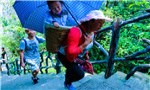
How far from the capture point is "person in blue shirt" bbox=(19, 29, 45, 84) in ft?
18.4

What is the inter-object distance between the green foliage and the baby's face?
3.78m

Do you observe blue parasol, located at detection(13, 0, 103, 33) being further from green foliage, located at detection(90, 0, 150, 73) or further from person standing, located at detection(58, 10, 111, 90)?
green foliage, located at detection(90, 0, 150, 73)

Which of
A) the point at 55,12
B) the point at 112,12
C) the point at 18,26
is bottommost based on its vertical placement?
the point at 18,26

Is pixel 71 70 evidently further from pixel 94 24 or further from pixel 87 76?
pixel 87 76

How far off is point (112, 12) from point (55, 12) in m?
5.34

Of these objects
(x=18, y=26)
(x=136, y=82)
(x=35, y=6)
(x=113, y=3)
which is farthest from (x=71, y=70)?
(x=18, y=26)

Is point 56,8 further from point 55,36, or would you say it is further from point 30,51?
point 30,51

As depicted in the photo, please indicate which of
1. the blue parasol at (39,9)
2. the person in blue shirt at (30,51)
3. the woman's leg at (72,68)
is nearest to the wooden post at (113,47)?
the blue parasol at (39,9)

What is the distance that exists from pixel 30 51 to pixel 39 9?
128 cm

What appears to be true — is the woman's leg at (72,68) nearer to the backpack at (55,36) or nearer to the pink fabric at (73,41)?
the backpack at (55,36)

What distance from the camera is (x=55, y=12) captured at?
11.7 ft

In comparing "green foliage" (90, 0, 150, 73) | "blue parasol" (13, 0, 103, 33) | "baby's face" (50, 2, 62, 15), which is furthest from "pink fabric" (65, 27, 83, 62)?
"green foliage" (90, 0, 150, 73)

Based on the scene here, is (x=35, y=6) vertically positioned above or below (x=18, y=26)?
above

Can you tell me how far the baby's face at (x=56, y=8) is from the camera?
3.42m
